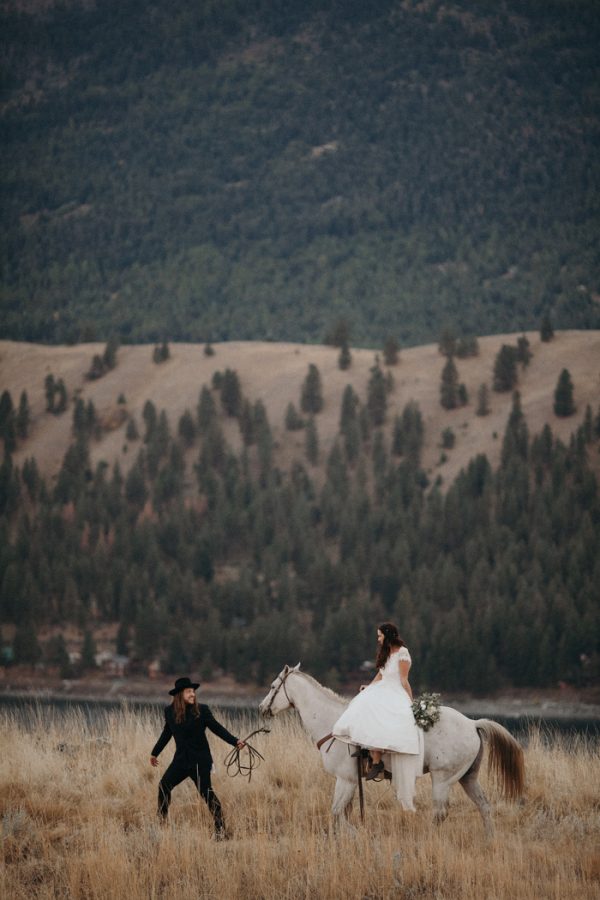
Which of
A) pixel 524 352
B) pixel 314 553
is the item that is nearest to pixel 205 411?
pixel 314 553

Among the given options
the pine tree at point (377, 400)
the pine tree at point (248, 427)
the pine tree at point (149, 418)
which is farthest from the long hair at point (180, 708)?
the pine tree at point (149, 418)

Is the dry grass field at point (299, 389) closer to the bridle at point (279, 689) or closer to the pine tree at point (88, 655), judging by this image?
the pine tree at point (88, 655)

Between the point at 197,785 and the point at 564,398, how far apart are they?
134 metres

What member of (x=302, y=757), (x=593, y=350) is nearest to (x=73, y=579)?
(x=593, y=350)

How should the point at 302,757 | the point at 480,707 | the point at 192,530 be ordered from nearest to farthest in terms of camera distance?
1. the point at 302,757
2. the point at 480,707
3. the point at 192,530

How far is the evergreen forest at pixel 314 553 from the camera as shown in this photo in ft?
374

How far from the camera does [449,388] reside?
156750 mm

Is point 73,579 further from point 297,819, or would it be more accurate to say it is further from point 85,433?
point 297,819

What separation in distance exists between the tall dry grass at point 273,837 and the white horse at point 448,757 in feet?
1.38

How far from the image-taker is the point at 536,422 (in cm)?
14700

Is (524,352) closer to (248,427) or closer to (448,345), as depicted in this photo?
(448,345)

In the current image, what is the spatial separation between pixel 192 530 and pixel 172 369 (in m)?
43.8

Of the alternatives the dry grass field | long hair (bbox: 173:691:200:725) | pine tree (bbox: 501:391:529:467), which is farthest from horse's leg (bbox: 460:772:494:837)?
the dry grass field

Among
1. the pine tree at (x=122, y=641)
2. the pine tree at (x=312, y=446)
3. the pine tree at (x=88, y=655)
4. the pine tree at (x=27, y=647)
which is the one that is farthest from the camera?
the pine tree at (x=312, y=446)
